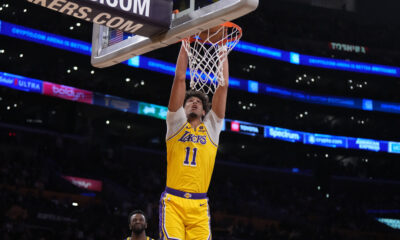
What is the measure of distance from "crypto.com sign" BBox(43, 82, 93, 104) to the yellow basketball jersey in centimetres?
2202

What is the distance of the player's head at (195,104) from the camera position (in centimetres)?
531

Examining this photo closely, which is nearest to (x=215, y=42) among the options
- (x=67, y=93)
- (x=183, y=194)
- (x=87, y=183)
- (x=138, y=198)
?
(x=183, y=194)

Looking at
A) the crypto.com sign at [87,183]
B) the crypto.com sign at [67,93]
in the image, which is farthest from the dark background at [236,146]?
the crypto.com sign at [67,93]

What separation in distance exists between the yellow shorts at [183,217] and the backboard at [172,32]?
64.3 inches

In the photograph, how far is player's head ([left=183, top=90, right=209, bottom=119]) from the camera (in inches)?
209

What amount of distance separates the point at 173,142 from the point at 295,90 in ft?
97.8

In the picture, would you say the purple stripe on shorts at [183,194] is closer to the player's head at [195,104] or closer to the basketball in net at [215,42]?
the player's head at [195,104]

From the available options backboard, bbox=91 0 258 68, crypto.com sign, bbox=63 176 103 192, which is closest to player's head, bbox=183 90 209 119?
backboard, bbox=91 0 258 68

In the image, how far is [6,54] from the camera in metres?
28.4

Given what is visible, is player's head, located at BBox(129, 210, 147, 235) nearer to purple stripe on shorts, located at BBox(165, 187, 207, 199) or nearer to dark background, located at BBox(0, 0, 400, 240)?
purple stripe on shorts, located at BBox(165, 187, 207, 199)

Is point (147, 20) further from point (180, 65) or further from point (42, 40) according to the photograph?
point (42, 40)

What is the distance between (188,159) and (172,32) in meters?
1.36

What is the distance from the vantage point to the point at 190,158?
5.11 meters

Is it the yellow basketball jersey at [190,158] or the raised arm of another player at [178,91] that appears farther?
the raised arm of another player at [178,91]
